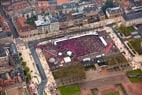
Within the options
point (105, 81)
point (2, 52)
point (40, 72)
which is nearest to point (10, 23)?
point (2, 52)

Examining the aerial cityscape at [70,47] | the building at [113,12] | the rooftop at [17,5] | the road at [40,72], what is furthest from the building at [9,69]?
the building at [113,12]

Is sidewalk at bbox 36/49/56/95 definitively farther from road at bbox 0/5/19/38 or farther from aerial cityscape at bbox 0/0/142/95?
road at bbox 0/5/19/38

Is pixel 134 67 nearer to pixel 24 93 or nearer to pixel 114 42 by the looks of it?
pixel 114 42

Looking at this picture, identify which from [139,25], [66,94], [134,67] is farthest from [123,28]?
[66,94]

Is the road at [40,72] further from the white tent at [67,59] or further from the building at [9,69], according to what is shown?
the white tent at [67,59]

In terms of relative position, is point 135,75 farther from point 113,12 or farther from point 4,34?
point 4,34

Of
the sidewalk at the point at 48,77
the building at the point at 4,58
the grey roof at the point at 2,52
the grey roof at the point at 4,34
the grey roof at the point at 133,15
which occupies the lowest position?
the sidewalk at the point at 48,77

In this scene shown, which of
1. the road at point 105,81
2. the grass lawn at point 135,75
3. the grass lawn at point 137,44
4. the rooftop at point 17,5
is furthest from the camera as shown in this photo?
the rooftop at point 17,5
